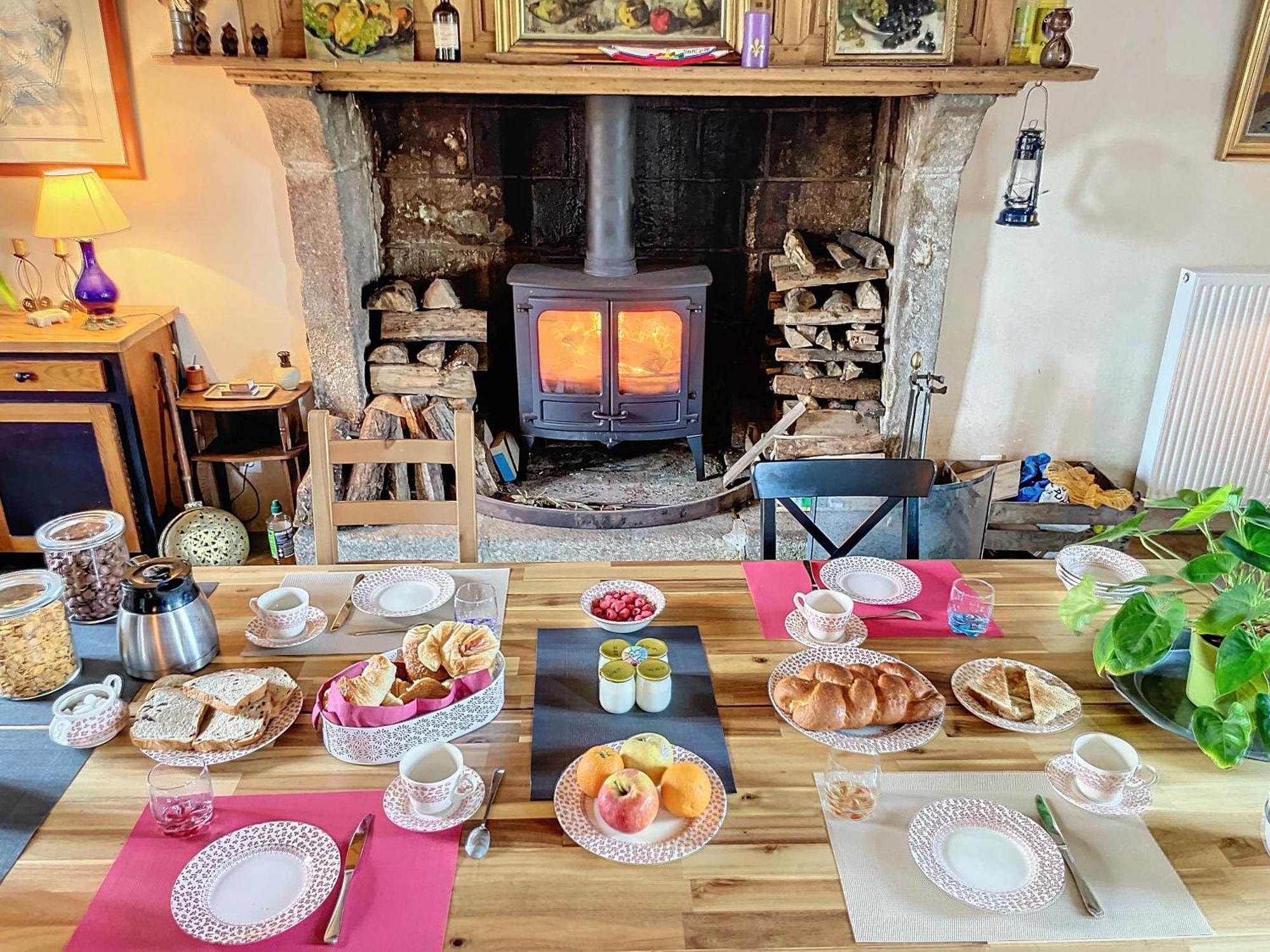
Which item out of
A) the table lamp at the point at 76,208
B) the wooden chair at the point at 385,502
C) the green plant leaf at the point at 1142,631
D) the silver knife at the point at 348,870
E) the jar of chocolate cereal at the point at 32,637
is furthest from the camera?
the table lamp at the point at 76,208

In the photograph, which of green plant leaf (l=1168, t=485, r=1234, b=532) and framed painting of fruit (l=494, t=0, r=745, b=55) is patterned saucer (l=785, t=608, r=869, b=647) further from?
framed painting of fruit (l=494, t=0, r=745, b=55)

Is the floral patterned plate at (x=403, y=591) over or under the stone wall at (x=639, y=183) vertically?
under

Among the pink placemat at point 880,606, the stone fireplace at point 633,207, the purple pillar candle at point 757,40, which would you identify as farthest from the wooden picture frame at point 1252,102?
the pink placemat at point 880,606

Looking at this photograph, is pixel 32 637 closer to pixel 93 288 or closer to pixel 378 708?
pixel 378 708

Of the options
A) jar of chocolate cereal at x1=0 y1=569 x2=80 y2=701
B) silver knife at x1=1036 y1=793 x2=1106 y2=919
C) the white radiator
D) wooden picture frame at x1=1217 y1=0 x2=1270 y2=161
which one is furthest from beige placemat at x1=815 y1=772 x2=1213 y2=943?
wooden picture frame at x1=1217 y1=0 x2=1270 y2=161

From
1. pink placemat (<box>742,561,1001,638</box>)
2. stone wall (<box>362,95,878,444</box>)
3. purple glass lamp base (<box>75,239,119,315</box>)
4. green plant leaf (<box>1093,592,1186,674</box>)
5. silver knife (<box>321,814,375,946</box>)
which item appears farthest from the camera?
stone wall (<box>362,95,878,444</box>)

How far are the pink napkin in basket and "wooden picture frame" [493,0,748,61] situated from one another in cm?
183

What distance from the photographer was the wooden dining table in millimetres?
1071

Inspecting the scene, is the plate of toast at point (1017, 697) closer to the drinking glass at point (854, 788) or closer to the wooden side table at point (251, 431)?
the drinking glass at point (854, 788)

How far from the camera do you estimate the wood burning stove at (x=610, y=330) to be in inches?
115

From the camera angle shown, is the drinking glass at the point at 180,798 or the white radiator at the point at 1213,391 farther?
the white radiator at the point at 1213,391

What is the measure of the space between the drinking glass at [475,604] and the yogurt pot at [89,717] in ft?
1.64

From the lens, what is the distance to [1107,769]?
1275 millimetres

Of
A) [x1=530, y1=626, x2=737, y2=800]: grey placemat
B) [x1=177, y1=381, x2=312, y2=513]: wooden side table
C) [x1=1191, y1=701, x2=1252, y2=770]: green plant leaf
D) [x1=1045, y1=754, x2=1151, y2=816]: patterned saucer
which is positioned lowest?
[x1=177, y1=381, x2=312, y2=513]: wooden side table
